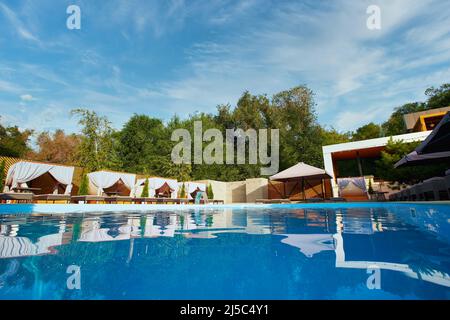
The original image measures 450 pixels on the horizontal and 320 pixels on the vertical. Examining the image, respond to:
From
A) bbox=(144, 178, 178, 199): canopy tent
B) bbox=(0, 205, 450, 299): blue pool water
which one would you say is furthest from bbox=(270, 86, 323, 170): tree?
bbox=(0, 205, 450, 299): blue pool water

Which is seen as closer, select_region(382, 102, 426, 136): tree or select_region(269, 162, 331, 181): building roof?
select_region(269, 162, 331, 181): building roof

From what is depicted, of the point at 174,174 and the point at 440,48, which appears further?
the point at 174,174

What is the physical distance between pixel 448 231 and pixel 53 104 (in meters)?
29.4

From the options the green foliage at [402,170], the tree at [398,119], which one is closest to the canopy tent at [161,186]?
the green foliage at [402,170]

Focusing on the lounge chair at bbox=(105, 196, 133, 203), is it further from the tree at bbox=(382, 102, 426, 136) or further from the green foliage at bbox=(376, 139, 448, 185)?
the tree at bbox=(382, 102, 426, 136)

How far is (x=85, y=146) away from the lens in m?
24.9

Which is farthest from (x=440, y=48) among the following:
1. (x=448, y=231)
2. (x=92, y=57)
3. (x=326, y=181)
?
(x=92, y=57)

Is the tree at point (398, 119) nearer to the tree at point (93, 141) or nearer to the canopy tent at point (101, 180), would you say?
the canopy tent at point (101, 180)

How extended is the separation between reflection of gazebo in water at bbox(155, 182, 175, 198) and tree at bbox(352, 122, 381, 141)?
2599 cm

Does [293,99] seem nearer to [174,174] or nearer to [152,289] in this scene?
[174,174]

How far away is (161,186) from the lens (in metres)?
18.8

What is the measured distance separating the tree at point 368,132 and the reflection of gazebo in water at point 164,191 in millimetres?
25994

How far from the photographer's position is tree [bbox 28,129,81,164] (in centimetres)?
3048

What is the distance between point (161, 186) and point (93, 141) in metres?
11.5
